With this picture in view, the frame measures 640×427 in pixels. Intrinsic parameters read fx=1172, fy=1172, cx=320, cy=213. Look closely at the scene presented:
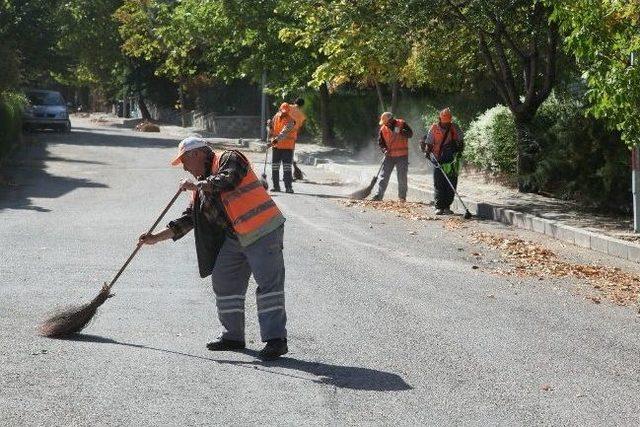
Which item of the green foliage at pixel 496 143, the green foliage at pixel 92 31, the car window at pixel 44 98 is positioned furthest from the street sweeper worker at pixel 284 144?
the green foliage at pixel 92 31

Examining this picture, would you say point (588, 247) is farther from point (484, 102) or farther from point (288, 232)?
point (484, 102)

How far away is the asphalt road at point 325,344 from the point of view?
658cm

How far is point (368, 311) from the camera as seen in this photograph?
9766 millimetres

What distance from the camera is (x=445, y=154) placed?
19.0 meters

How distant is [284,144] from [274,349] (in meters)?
13.8

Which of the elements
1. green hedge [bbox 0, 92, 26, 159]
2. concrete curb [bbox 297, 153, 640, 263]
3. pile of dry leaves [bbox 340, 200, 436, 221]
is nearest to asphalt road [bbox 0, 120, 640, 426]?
concrete curb [bbox 297, 153, 640, 263]

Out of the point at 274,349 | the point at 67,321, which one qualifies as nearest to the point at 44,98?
the point at 67,321

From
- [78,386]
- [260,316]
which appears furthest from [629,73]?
[78,386]

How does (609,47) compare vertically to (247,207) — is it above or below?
above

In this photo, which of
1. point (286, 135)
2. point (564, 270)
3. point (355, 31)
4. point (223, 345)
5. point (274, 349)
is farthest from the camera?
point (286, 135)

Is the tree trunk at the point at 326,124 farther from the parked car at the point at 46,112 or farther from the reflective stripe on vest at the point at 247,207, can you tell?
the reflective stripe on vest at the point at 247,207

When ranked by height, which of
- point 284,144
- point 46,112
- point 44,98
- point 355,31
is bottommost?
point 46,112

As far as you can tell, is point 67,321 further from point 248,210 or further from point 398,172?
point 398,172

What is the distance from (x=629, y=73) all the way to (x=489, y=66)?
27.1 feet
